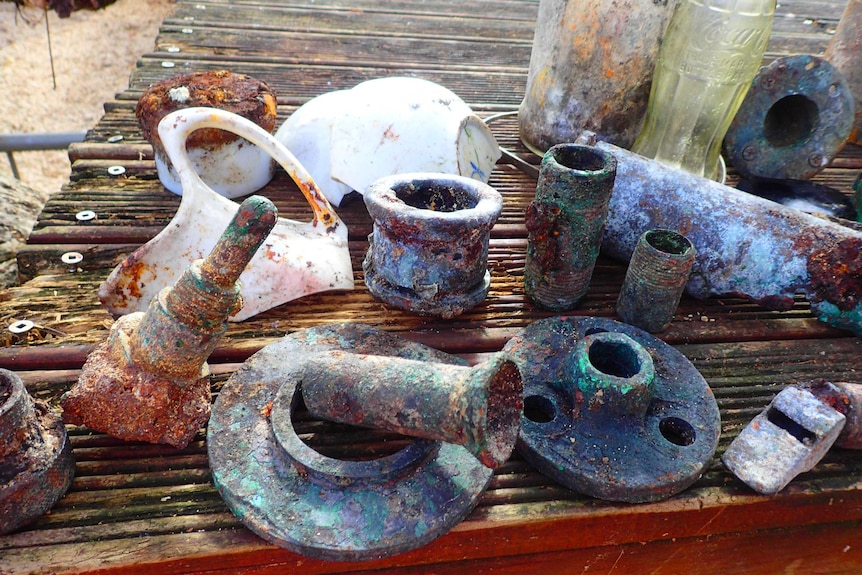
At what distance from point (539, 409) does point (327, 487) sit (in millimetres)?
596

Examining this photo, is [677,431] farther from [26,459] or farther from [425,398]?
[26,459]

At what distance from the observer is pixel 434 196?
6.26 feet

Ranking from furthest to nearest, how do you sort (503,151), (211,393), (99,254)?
(503,151) → (99,254) → (211,393)

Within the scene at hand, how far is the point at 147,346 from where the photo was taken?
1353 millimetres

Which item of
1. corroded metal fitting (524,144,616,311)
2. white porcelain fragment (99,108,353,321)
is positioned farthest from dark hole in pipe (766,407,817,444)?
white porcelain fragment (99,108,353,321)

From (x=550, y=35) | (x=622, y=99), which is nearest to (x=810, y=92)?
(x=622, y=99)

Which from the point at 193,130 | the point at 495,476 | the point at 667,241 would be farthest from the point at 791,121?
the point at 193,130

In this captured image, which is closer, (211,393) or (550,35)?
(211,393)

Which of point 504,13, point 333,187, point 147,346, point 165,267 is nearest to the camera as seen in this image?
point 147,346

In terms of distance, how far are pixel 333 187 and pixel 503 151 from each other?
3.12 feet

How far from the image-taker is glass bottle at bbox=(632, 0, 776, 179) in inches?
89.5

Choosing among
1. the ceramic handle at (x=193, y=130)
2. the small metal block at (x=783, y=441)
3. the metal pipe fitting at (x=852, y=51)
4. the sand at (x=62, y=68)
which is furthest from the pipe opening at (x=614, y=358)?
the sand at (x=62, y=68)

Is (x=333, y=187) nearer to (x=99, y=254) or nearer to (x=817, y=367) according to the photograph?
(x=99, y=254)

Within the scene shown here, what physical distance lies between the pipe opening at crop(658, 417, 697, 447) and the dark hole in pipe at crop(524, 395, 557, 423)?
0.92 ft
